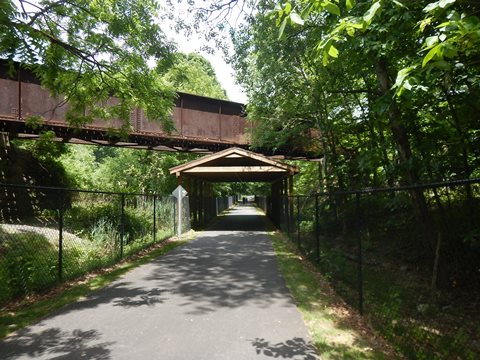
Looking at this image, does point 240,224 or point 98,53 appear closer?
point 98,53

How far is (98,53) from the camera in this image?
9078 millimetres

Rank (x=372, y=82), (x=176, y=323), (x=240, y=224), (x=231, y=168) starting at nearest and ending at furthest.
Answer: (x=176, y=323) < (x=372, y=82) < (x=231, y=168) < (x=240, y=224)

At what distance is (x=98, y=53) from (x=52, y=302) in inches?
238

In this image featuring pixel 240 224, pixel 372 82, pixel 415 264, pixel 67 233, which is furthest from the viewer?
pixel 240 224

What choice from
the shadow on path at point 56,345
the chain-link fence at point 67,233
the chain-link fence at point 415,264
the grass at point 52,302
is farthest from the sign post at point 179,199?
the shadow on path at point 56,345

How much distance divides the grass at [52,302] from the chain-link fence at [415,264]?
4581 millimetres

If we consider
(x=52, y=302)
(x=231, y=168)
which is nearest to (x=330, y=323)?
(x=52, y=302)

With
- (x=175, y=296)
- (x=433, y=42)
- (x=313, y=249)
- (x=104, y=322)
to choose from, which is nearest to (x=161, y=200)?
(x=313, y=249)

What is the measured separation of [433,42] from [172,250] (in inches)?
408

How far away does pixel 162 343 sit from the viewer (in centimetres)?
430

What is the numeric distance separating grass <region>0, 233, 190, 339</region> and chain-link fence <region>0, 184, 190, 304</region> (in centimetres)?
30

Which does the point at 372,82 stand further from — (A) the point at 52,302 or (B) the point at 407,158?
(A) the point at 52,302

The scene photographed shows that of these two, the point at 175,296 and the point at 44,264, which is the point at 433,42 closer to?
the point at 175,296

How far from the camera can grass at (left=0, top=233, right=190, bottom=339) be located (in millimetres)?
4922
